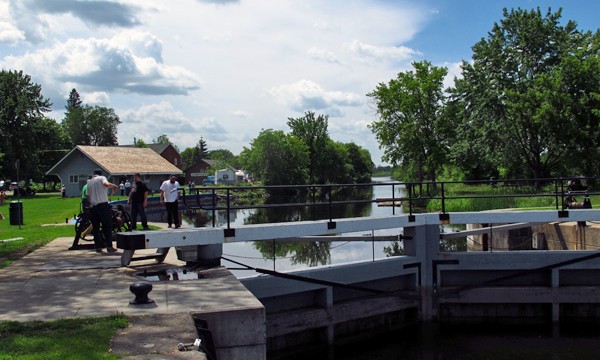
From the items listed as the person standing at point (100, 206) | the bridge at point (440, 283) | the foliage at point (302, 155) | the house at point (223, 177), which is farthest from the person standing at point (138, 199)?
the house at point (223, 177)

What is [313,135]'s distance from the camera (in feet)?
318

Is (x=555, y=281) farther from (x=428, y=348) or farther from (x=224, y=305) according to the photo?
(x=224, y=305)

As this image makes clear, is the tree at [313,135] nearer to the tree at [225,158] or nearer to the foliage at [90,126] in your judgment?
the tree at [225,158]

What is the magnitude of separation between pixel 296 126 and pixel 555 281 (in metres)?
84.2

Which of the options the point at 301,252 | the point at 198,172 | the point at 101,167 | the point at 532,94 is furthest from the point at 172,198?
the point at 198,172

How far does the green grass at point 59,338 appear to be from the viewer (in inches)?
207

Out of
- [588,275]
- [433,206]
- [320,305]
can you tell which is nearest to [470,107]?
[433,206]

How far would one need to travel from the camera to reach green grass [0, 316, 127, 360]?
5254 millimetres

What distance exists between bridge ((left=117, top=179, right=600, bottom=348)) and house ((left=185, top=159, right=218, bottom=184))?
343 ft

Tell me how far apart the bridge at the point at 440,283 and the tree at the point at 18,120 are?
57939mm

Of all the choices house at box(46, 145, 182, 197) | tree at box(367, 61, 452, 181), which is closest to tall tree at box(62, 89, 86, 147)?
house at box(46, 145, 182, 197)

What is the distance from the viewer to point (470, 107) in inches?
1845

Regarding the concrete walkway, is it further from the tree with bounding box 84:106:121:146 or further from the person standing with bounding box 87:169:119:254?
the tree with bounding box 84:106:121:146

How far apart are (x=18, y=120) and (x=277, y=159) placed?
36409 millimetres
